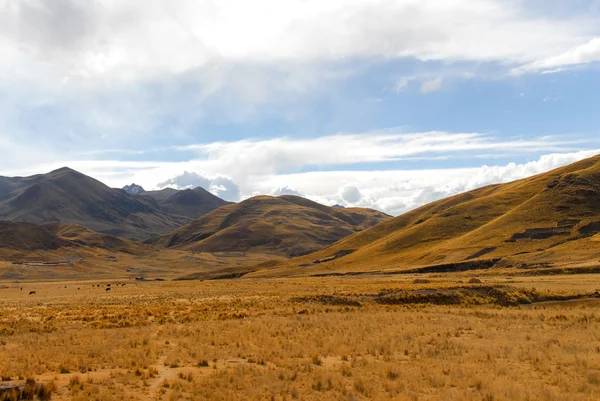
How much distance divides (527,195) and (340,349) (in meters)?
172

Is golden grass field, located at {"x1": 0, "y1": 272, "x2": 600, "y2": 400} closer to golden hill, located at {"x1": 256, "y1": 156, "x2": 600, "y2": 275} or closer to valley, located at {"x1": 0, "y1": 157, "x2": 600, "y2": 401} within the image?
valley, located at {"x1": 0, "y1": 157, "x2": 600, "y2": 401}

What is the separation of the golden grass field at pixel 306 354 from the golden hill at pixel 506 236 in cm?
6868

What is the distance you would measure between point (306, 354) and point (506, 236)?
394 feet

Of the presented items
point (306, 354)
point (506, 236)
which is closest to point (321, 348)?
point (306, 354)

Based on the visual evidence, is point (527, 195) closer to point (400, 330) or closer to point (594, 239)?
point (594, 239)

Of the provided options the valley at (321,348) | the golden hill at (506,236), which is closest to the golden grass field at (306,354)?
the valley at (321,348)

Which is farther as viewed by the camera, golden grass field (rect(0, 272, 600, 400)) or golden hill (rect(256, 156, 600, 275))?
golden hill (rect(256, 156, 600, 275))

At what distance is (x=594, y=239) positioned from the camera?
107m

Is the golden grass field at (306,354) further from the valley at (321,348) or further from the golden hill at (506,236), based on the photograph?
the golden hill at (506,236)

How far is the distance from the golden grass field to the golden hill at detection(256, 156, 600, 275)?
68.7 m

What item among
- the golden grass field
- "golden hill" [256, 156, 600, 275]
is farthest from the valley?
"golden hill" [256, 156, 600, 275]

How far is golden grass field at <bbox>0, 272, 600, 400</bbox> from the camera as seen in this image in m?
15.7

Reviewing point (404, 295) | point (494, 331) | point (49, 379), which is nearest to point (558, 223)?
point (404, 295)

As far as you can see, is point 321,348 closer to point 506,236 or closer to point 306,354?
point 306,354
